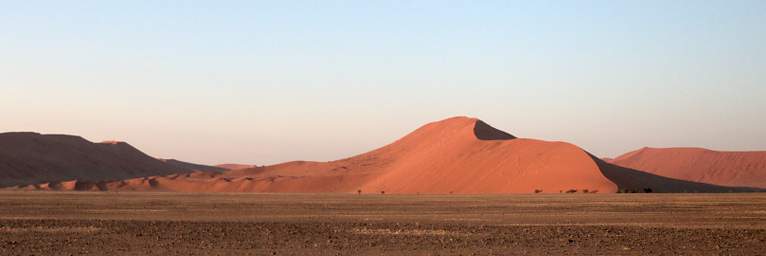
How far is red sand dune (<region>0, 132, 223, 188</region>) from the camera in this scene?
111562mm

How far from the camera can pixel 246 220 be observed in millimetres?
31094

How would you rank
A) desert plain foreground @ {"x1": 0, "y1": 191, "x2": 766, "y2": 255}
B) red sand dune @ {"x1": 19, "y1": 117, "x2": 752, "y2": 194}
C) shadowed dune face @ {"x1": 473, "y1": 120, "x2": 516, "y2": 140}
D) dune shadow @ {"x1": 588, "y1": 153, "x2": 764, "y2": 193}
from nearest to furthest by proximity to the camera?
desert plain foreground @ {"x1": 0, "y1": 191, "x2": 766, "y2": 255} → dune shadow @ {"x1": 588, "y1": 153, "x2": 764, "y2": 193} → red sand dune @ {"x1": 19, "y1": 117, "x2": 752, "y2": 194} → shadowed dune face @ {"x1": 473, "y1": 120, "x2": 516, "y2": 140}

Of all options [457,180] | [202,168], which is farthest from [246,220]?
[202,168]

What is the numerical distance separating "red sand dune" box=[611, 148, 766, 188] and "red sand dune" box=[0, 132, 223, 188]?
7894 centimetres

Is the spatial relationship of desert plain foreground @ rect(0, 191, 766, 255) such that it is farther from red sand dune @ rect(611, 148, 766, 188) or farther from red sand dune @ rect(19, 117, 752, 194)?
red sand dune @ rect(611, 148, 766, 188)

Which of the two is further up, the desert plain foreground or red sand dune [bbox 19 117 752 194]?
red sand dune [bbox 19 117 752 194]

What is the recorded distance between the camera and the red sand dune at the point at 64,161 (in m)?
112

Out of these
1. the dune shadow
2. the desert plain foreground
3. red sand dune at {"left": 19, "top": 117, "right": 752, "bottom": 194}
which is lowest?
the desert plain foreground

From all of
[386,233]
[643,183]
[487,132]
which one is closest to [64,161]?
[487,132]

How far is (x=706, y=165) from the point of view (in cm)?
15600

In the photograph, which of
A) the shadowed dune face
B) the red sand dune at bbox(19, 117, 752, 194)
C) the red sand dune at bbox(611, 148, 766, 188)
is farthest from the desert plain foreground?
the red sand dune at bbox(611, 148, 766, 188)

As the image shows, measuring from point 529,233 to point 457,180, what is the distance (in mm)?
59106

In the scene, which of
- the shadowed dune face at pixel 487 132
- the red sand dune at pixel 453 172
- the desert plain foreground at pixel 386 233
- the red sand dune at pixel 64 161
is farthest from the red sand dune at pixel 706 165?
the desert plain foreground at pixel 386 233

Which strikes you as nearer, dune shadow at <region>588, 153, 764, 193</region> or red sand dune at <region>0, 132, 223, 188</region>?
dune shadow at <region>588, 153, 764, 193</region>
